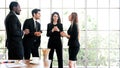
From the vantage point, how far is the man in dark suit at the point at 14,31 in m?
4.61

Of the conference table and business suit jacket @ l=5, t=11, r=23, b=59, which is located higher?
business suit jacket @ l=5, t=11, r=23, b=59

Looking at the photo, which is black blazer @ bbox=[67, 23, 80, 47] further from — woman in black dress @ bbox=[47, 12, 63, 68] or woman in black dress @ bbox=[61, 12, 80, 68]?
woman in black dress @ bbox=[47, 12, 63, 68]

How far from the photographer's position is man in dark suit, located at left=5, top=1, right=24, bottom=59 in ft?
15.1

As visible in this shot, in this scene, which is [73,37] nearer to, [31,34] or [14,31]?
[31,34]

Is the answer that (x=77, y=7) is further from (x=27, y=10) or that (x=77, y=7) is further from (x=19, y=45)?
(x=19, y=45)

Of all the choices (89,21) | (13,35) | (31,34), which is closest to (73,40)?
(31,34)

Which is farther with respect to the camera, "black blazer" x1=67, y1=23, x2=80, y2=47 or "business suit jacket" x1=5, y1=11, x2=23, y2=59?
"black blazer" x1=67, y1=23, x2=80, y2=47

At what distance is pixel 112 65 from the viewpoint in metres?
7.00

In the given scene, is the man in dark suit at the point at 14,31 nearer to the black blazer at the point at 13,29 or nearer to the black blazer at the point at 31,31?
the black blazer at the point at 13,29

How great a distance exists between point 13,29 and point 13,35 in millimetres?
148

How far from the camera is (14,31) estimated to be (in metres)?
4.62

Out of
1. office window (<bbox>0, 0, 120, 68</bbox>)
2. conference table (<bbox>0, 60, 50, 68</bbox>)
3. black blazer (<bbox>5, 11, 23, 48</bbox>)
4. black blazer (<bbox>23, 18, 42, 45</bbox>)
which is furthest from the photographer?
office window (<bbox>0, 0, 120, 68</bbox>)

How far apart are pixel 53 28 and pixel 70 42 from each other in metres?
0.50

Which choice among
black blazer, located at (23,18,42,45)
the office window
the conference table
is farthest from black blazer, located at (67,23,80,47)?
the conference table
